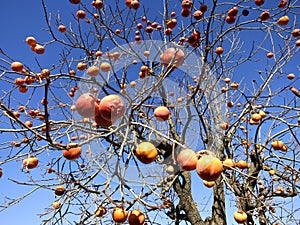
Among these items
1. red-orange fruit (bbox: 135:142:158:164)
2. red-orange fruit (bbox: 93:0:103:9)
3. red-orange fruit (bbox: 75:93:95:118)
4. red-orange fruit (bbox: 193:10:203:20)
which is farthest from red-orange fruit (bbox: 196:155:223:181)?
red-orange fruit (bbox: 93:0:103:9)

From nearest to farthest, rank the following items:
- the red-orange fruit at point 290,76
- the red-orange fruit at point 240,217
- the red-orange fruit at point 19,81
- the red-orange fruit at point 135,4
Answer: the red-orange fruit at point 19,81 < the red-orange fruit at point 240,217 < the red-orange fruit at point 135,4 < the red-orange fruit at point 290,76

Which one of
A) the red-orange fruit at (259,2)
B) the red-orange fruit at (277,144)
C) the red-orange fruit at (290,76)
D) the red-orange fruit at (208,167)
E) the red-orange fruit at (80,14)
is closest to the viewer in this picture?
the red-orange fruit at (208,167)

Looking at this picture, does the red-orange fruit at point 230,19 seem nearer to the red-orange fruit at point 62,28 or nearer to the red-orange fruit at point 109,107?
the red-orange fruit at point 109,107

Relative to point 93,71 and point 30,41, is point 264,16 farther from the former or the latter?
point 30,41

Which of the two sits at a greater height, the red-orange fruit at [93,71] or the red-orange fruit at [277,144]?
the red-orange fruit at [93,71]

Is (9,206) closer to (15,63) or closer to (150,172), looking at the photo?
(15,63)

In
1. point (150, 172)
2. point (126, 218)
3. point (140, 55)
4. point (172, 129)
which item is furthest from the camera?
point (150, 172)

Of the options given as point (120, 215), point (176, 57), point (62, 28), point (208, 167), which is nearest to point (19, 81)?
point (62, 28)

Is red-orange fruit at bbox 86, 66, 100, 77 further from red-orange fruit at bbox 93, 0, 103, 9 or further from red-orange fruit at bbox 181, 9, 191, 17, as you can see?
red-orange fruit at bbox 181, 9, 191, 17

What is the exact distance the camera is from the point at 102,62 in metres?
3.15

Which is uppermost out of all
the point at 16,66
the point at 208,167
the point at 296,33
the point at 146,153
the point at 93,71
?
the point at 296,33

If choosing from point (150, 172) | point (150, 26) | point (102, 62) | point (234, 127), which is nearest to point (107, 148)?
point (150, 172)

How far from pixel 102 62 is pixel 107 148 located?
125 centimetres

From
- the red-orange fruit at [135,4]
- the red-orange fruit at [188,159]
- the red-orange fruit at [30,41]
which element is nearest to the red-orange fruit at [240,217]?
the red-orange fruit at [188,159]
